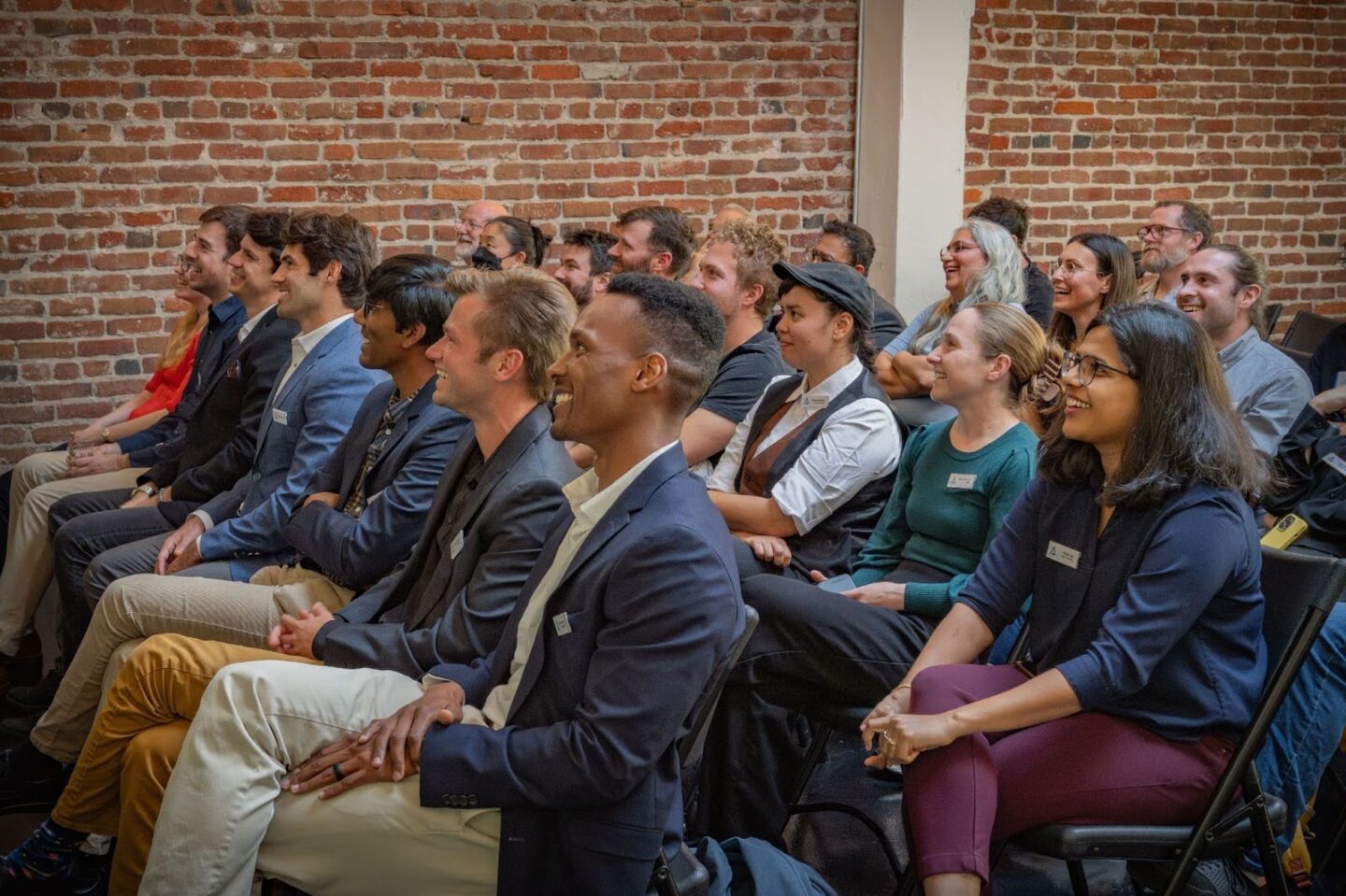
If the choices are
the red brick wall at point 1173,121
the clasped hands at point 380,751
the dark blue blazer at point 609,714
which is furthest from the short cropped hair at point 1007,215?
the clasped hands at point 380,751

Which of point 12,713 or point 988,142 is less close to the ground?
point 988,142

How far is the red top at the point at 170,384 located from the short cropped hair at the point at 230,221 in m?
0.38

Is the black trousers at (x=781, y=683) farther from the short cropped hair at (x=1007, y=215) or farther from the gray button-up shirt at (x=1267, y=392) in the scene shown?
the short cropped hair at (x=1007, y=215)

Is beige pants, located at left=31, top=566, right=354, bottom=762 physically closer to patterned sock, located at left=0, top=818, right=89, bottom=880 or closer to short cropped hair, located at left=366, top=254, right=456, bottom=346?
patterned sock, located at left=0, top=818, right=89, bottom=880

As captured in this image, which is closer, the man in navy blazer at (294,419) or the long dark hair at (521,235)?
the man in navy blazer at (294,419)

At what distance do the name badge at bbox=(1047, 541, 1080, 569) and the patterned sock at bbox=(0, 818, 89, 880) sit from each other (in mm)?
1875

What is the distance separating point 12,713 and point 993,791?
2885 mm

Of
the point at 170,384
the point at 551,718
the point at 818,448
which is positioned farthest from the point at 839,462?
the point at 170,384

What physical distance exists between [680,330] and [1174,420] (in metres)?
0.84

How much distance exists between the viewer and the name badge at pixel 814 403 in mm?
3278

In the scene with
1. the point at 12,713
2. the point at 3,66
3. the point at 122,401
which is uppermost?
the point at 3,66

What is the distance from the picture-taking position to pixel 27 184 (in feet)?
17.3

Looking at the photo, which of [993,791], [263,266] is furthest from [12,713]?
[993,791]

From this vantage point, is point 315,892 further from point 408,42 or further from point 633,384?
point 408,42
